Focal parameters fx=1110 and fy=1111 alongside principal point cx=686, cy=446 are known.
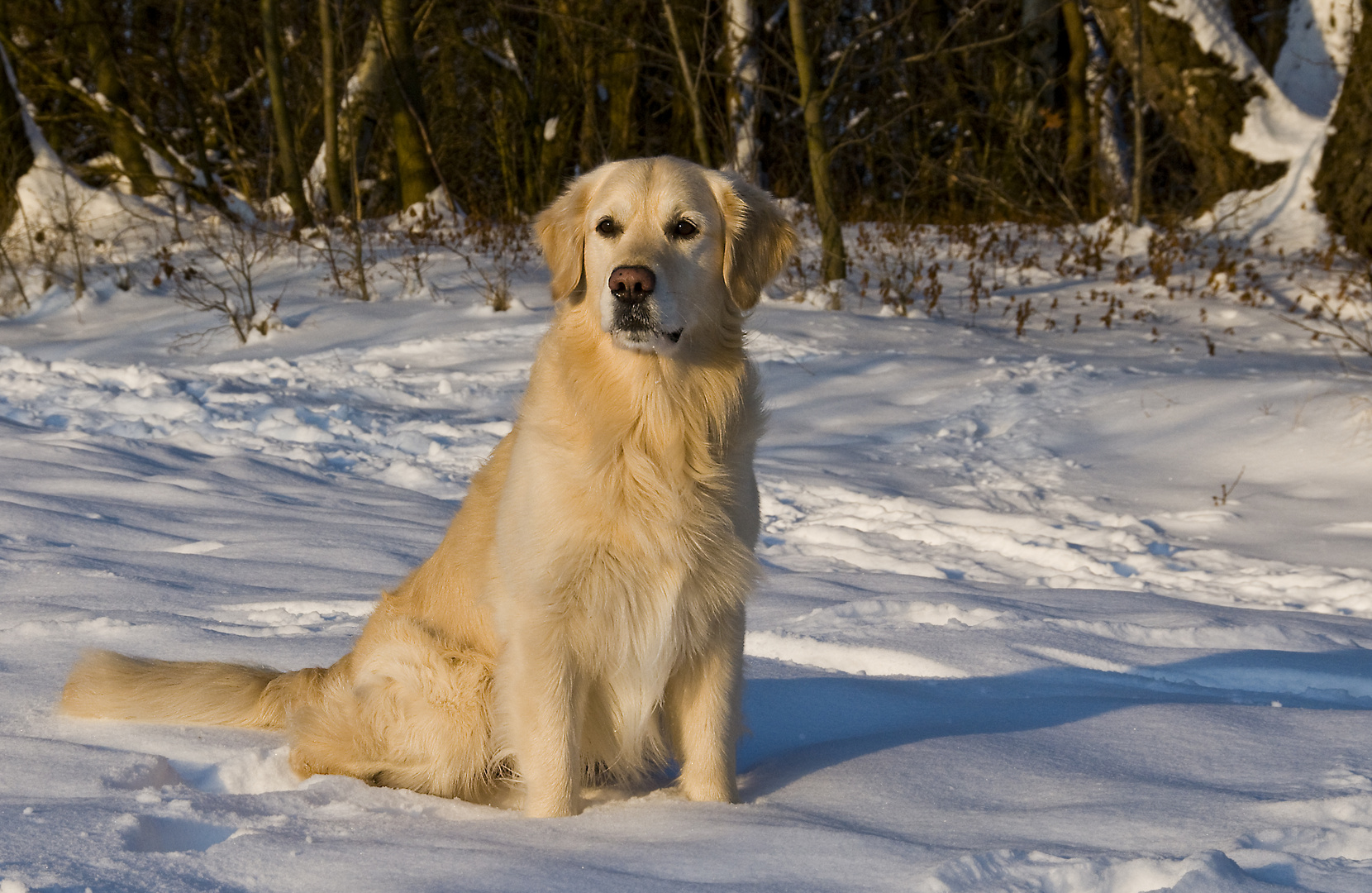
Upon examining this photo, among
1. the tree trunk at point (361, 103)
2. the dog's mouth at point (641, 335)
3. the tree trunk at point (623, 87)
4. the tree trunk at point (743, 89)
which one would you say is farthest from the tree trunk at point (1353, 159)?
the tree trunk at point (361, 103)

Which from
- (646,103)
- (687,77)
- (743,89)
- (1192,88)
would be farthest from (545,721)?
(646,103)

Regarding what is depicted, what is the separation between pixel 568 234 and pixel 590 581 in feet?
3.21

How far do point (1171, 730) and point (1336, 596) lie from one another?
2.17 metres

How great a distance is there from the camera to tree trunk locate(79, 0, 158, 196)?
42.8 ft

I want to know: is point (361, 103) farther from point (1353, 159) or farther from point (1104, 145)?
point (1353, 159)

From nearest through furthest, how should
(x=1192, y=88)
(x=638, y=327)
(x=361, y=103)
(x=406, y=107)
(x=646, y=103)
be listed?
(x=638, y=327) < (x=1192, y=88) < (x=361, y=103) < (x=406, y=107) < (x=646, y=103)

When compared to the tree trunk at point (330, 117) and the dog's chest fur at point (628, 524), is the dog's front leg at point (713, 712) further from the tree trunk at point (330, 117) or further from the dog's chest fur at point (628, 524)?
the tree trunk at point (330, 117)

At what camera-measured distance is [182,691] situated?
105 inches

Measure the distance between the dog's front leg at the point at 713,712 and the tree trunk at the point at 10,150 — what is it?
10841 mm

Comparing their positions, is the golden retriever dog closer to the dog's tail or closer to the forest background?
the dog's tail

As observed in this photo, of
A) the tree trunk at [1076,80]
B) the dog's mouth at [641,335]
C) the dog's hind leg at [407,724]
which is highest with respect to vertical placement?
the tree trunk at [1076,80]

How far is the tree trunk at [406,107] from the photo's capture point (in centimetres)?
1344

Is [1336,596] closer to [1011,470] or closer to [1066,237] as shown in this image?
[1011,470]

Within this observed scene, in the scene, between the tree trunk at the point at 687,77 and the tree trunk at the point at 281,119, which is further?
the tree trunk at the point at 281,119
